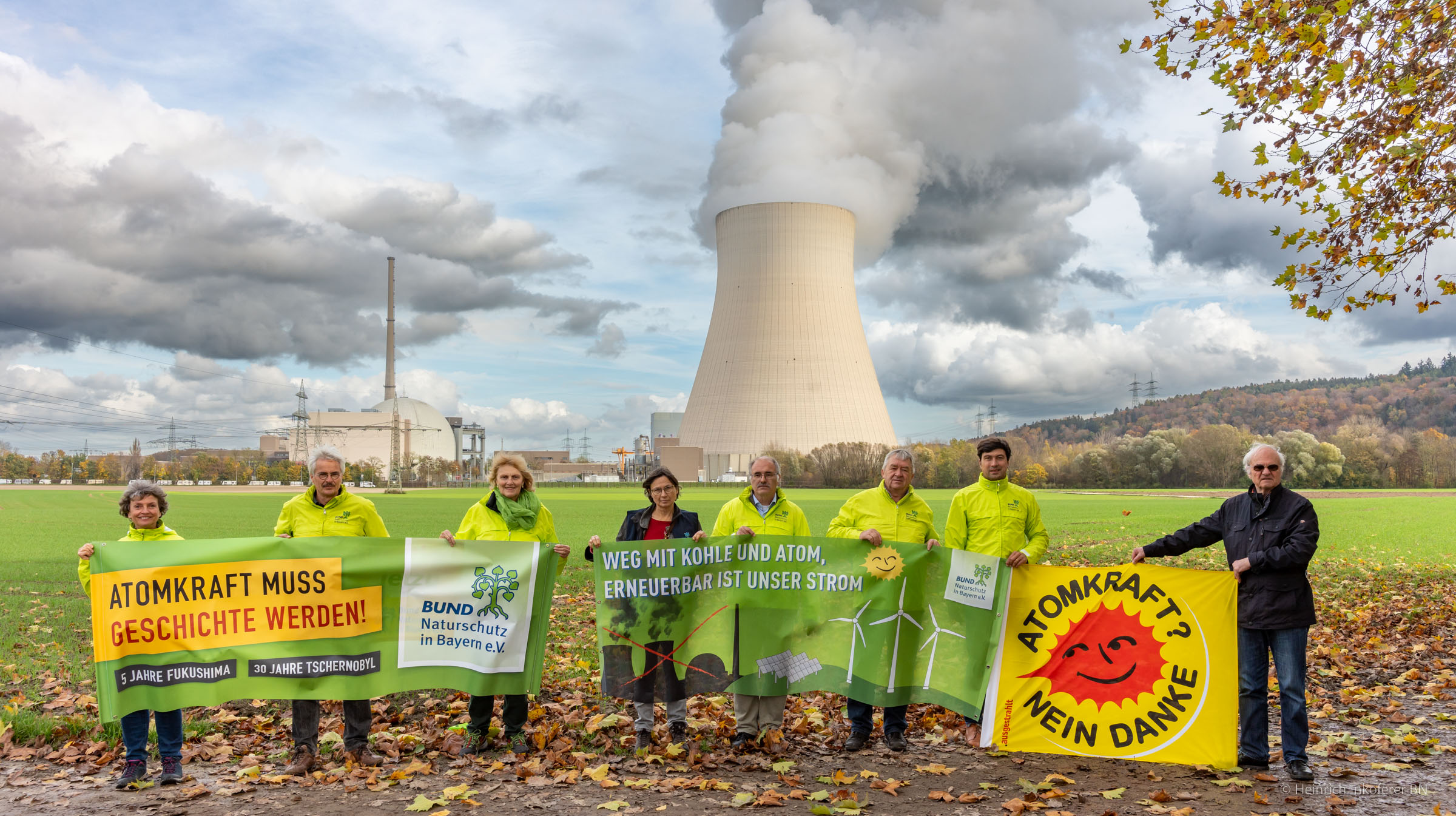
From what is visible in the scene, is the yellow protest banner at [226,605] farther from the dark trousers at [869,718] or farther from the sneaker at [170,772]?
the dark trousers at [869,718]

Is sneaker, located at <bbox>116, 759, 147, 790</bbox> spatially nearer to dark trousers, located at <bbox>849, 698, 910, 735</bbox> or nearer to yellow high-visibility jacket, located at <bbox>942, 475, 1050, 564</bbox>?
dark trousers, located at <bbox>849, 698, 910, 735</bbox>

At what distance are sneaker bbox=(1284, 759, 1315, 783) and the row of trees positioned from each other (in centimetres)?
5016

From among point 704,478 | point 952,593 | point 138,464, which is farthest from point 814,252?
point 138,464

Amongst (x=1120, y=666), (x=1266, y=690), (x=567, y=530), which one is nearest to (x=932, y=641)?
(x=1120, y=666)

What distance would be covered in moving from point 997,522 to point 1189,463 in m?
70.1

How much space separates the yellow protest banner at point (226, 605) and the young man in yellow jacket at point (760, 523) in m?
1.97

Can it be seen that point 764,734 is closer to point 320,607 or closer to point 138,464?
point 320,607

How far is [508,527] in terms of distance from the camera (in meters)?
4.79

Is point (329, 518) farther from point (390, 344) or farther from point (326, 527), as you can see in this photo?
point (390, 344)

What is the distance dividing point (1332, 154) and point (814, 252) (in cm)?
3118

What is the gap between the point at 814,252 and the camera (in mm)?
37938

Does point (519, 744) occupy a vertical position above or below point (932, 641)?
below

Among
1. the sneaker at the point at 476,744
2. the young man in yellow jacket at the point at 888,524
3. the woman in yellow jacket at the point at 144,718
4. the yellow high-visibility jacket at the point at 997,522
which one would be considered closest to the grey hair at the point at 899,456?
the young man in yellow jacket at the point at 888,524

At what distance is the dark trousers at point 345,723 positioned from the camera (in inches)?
172
